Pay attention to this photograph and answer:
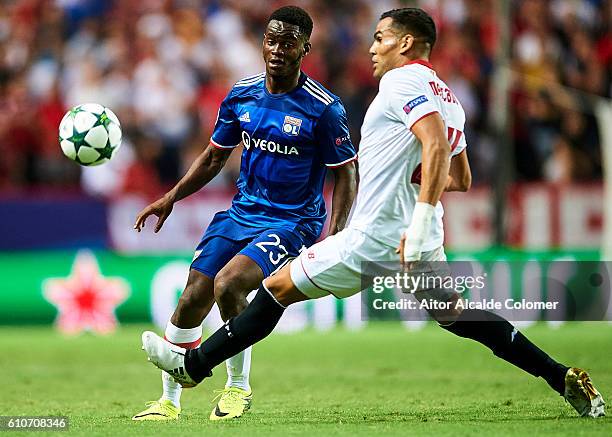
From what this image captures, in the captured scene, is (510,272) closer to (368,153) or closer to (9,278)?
(9,278)

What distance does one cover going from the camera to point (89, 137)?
7.80 m


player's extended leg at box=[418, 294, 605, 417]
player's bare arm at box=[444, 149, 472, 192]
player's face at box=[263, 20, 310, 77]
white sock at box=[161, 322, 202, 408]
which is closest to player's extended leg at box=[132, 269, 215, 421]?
white sock at box=[161, 322, 202, 408]

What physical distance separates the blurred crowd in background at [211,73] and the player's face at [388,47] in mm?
8976

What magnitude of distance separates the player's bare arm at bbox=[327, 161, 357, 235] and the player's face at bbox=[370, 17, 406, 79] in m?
1.05

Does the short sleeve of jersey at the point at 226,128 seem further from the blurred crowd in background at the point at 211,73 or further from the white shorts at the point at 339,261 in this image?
the blurred crowd in background at the point at 211,73

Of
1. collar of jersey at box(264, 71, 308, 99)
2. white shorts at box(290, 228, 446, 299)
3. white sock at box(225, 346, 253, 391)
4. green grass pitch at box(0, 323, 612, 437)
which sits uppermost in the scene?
collar of jersey at box(264, 71, 308, 99)

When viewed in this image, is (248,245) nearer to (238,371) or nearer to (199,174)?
(199,174)

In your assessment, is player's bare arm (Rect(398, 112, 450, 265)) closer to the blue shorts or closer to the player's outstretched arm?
the blue shorts

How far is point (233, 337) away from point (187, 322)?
2.59ft

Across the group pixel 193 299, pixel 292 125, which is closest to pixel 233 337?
pixel 193 299

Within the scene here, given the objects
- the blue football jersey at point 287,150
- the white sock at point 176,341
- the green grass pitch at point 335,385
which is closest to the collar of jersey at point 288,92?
the blue football jersey at point 287,150

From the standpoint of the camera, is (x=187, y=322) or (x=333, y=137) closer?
(x=187, y=322)

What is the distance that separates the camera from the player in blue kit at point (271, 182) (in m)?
7.36

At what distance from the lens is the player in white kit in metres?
6.30
